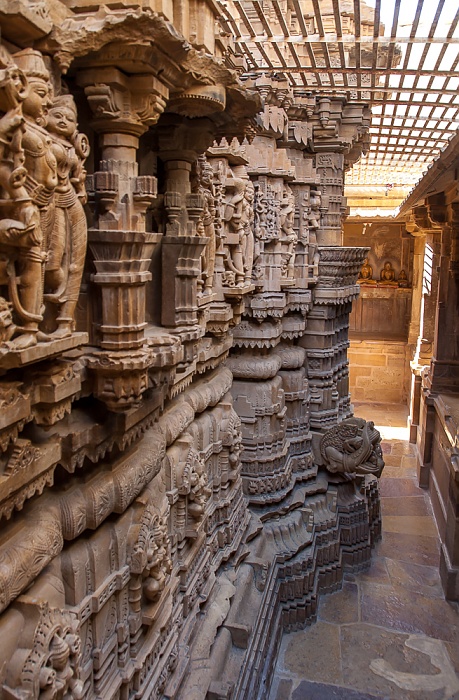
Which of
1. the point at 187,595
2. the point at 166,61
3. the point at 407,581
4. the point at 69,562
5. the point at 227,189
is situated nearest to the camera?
the point at 166,61

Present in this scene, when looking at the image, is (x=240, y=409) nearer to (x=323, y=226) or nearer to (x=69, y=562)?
(x=323, y=226)

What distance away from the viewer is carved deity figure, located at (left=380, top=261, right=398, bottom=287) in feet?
72.9

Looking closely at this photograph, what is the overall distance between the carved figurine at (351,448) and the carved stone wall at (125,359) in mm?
2329

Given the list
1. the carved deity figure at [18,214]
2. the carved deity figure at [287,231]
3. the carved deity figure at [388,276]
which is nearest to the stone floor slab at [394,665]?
the carved deity figure at [287,231]

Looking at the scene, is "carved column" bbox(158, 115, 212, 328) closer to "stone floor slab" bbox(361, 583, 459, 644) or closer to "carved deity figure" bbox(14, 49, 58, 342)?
"carved deity figure" bbox(14, 49, 58, 342)

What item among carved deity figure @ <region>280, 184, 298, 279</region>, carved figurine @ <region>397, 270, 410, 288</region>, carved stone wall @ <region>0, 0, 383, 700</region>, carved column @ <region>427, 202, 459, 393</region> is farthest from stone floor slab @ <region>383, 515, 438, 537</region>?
carved figurine @ <region>397, 270, 410, 288</region>

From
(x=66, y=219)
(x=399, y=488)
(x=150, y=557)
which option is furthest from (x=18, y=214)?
(x=399, y=488)

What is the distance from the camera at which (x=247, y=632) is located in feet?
20.2

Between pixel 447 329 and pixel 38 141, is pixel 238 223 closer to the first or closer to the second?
pixel 38 141

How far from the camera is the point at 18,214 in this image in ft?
8.46

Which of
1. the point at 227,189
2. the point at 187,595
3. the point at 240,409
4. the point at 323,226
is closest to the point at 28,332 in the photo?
the point at 187,595

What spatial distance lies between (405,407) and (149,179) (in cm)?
1828

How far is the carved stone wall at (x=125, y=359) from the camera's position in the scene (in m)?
2.85

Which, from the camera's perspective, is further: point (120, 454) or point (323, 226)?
point (323, 226)
